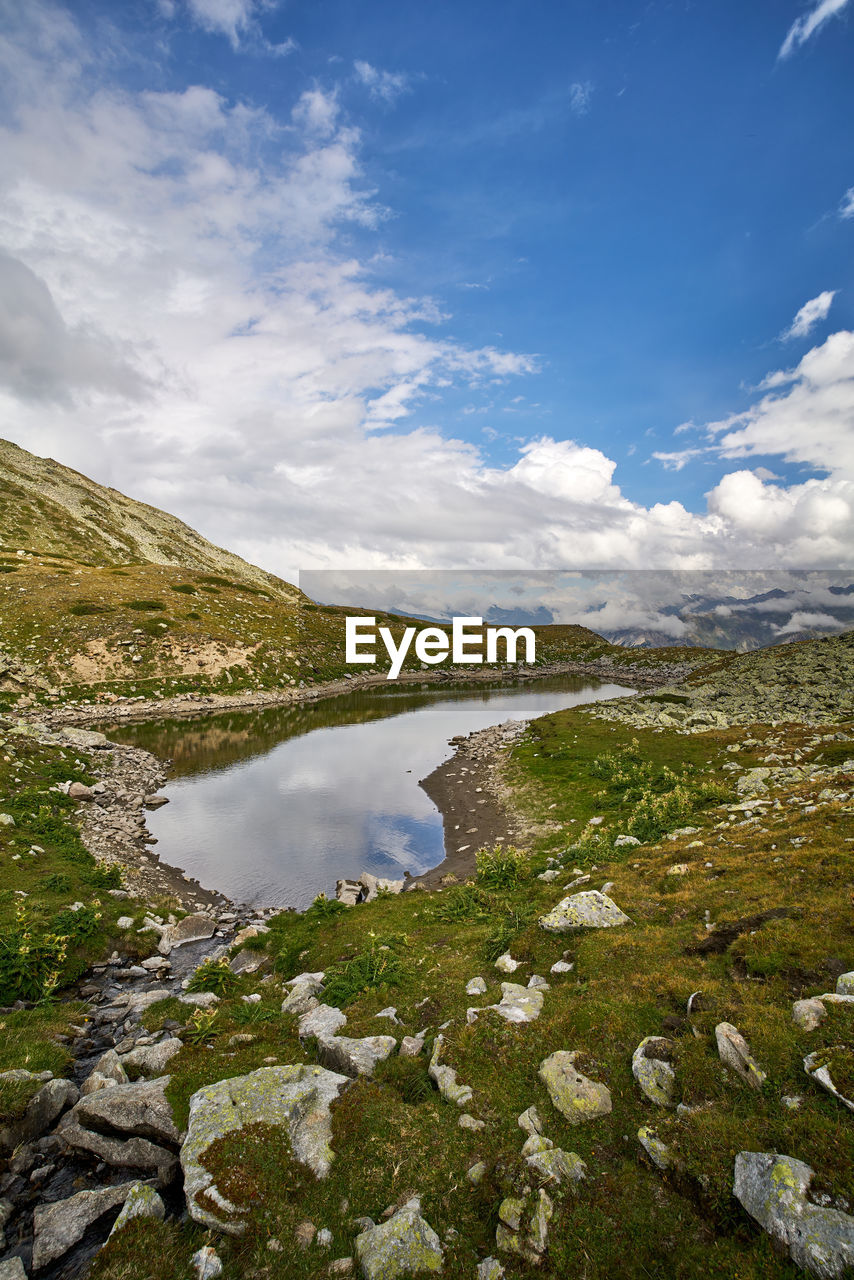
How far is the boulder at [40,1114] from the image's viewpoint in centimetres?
922

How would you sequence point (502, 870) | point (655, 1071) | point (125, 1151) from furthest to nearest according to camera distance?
point (502, 870), point (125, 1151), point (655, 1071)

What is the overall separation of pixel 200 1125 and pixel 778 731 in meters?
44.2

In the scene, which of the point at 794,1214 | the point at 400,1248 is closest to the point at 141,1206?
the point at 400,1248

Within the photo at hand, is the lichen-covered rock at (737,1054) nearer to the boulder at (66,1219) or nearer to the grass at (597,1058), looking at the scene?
the grass at (597,1058)

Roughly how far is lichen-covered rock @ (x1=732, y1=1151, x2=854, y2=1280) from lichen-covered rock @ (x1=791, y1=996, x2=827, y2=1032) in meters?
2.58

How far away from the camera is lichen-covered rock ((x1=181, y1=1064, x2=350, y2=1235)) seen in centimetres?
757

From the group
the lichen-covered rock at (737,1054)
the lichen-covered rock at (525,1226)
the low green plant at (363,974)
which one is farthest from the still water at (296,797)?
the lichen-covered rock at (737,1054)

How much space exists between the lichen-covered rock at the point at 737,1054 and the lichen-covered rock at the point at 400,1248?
16.5ft

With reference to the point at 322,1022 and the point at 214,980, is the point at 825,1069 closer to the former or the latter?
the point at 322,1022

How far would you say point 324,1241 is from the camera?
7.22 metres

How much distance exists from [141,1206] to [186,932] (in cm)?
1514

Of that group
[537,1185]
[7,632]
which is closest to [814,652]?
[537,1185]

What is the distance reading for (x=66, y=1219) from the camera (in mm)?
7672

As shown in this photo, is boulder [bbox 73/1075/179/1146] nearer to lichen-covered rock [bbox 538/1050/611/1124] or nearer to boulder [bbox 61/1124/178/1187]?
boulder [bbox 61/1124/178/1187]
